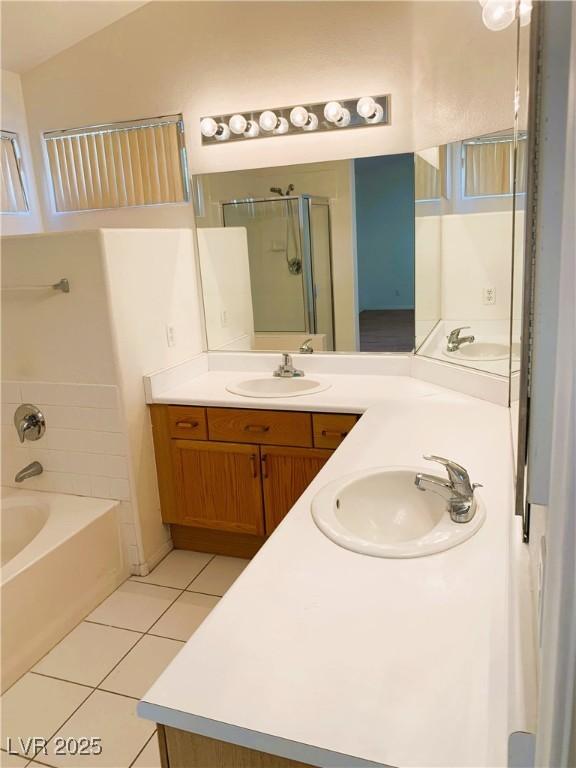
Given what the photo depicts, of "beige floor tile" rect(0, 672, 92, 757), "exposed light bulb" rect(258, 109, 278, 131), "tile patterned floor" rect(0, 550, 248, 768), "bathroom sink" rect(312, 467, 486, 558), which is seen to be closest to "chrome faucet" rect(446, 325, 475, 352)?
"bathroom sink" rect(312, 467, 486, 558)

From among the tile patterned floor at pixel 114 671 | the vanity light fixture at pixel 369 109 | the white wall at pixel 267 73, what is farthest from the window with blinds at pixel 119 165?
the tile patterned floor at pixel 114 671

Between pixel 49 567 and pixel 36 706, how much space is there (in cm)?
48

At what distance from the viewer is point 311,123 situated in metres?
2.77

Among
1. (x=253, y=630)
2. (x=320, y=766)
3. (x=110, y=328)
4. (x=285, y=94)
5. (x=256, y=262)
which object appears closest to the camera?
(x=320, y=766)

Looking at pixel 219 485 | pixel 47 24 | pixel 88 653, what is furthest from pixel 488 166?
pixel 88 653

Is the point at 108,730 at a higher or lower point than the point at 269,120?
lower

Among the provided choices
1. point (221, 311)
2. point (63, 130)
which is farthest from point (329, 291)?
point (63, 130)

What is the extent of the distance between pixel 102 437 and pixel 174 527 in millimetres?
643

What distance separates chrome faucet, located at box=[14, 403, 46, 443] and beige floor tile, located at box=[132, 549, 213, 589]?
0.82 meters

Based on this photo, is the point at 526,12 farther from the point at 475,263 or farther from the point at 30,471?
the point at 30,471

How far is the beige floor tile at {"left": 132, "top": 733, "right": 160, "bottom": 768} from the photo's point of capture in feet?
5.76

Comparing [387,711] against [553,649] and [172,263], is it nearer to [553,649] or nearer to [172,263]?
[553,649]

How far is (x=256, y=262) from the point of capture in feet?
10.0

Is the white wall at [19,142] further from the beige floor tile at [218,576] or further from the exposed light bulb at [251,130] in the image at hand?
the beige floor tile at [218,576]
